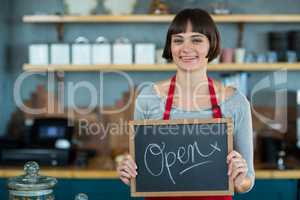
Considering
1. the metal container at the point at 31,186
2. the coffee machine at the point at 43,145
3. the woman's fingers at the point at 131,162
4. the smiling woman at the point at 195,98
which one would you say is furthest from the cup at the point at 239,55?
the metal container at the point at 31,186

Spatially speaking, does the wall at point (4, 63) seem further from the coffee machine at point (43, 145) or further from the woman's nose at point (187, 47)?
the woman's nose at point (187, 47)

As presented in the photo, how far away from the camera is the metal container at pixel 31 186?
1.34 meters

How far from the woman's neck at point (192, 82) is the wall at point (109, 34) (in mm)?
2319

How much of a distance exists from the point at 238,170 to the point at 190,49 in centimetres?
41

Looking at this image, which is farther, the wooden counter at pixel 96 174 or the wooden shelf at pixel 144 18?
the wooden shelf at pixel 144 18

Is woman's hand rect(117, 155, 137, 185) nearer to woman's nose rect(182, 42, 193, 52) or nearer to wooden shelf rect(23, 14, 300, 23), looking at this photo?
woman's nose rect(182, 42, 193, 52)

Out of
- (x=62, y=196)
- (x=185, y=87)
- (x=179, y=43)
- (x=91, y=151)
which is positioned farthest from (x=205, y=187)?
(x=91, y=151)

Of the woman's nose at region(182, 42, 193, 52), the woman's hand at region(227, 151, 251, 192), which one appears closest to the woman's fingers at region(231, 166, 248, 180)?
the woman's hand at region(227, 151, 251, 192)

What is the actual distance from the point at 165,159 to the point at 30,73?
2.61m

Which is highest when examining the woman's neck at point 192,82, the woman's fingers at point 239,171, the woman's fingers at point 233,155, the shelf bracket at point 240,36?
the shelf bracket at point 240,36

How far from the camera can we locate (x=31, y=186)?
1.34 meters

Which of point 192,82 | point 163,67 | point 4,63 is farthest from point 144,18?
point 192,82

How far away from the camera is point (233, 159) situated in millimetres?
1672

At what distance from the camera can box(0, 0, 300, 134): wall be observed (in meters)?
4.12
